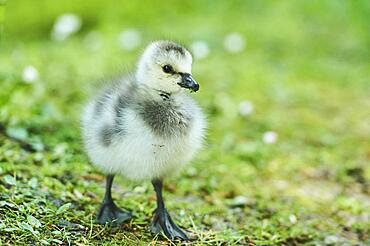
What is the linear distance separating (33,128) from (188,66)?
144 cm

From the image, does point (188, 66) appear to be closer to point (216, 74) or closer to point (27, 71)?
point (27, 71)

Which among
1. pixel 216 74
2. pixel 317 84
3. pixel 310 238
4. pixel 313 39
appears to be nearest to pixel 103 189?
pixel 310 238

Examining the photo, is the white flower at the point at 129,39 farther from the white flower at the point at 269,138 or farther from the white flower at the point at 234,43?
the white flower at the point at 269,138

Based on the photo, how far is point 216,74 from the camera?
527cm

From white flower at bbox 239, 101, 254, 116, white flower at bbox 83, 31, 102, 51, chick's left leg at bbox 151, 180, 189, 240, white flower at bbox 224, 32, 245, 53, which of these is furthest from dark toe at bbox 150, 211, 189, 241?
white flower at bbox 224, 32, 245, 53

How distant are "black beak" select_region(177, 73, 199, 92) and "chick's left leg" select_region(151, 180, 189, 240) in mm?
438

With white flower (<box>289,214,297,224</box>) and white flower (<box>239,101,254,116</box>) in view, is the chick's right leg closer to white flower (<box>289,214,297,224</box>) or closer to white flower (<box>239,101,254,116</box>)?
white flower (<box>289,214,297,224</box>)

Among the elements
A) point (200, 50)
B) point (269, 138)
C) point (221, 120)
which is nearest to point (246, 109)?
point (221, 120)

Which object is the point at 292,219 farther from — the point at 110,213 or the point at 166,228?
the point at 110,213

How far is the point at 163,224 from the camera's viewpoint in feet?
9.36

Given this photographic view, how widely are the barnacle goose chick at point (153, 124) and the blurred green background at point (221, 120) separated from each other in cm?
27

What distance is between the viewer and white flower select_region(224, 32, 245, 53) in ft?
19.5

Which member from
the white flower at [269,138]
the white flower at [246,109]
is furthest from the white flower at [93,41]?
the white flower at [269,138]

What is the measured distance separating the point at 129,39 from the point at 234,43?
3.06 ft
